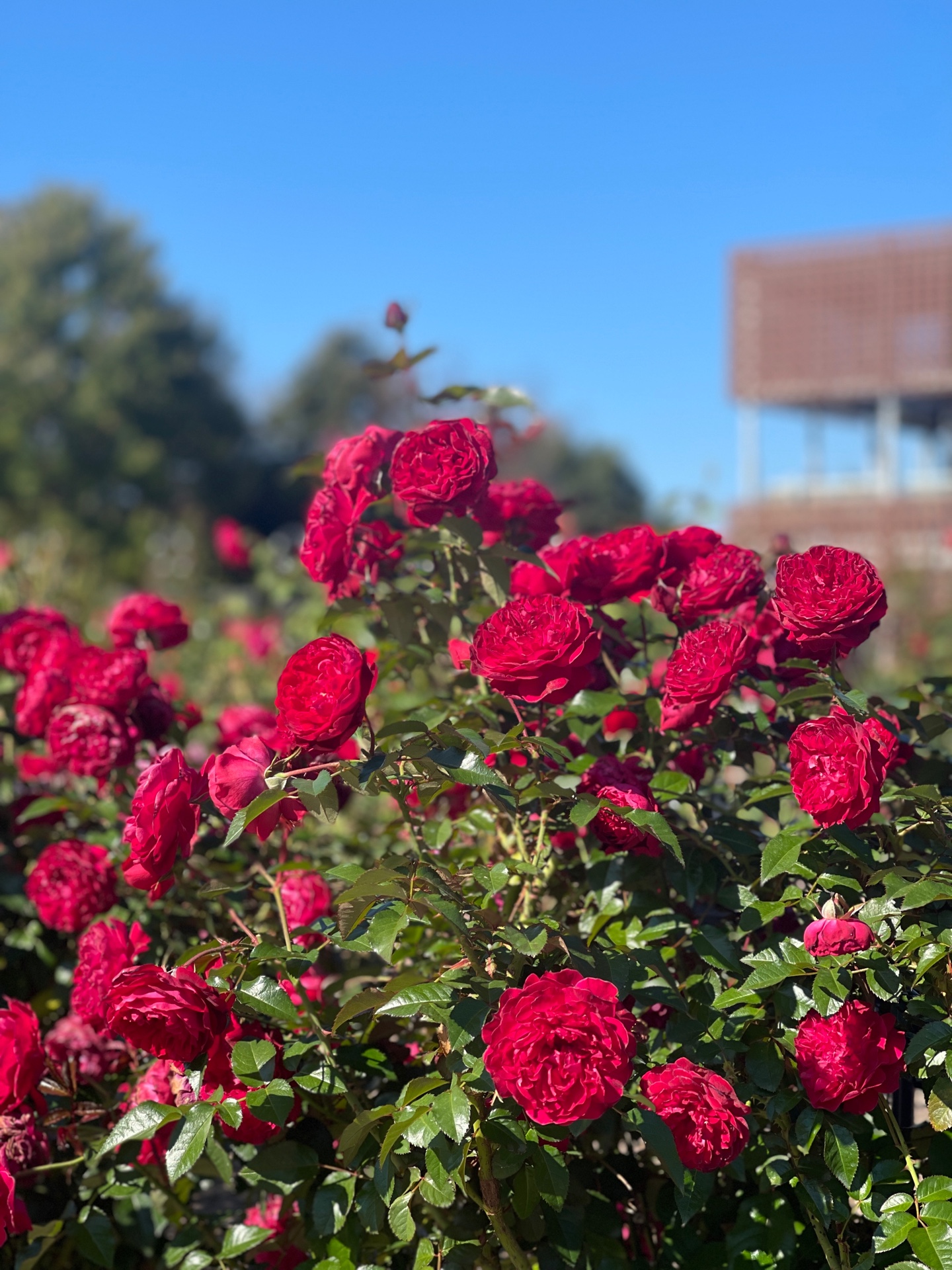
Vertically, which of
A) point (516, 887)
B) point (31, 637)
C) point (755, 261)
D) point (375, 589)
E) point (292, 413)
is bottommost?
point (292, 413)

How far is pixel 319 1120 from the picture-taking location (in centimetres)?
146

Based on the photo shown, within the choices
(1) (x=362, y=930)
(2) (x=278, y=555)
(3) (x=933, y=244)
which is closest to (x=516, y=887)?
(1) (x=362, y=930)

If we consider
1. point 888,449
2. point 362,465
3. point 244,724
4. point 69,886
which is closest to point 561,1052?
point 362,465

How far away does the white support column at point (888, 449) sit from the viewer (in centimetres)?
1947

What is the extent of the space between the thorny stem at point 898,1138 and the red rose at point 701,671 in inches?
17.6

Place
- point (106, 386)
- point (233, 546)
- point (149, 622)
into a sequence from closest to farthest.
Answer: point (149, 622) < point (233, 546) < point (106, 386)

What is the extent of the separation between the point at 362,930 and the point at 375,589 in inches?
22.3

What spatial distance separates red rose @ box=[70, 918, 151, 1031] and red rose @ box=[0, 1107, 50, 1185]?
0.42 feet

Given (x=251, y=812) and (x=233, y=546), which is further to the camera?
(x=233, y=546)

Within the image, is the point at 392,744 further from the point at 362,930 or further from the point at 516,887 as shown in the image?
the point at 362,930

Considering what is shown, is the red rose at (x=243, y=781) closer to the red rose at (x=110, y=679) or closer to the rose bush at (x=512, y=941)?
the rose bush at (x=512, y=941)

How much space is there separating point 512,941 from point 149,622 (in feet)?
3.26

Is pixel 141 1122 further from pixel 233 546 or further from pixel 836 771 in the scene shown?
pixel 233 546

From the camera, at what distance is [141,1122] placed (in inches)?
51.1
